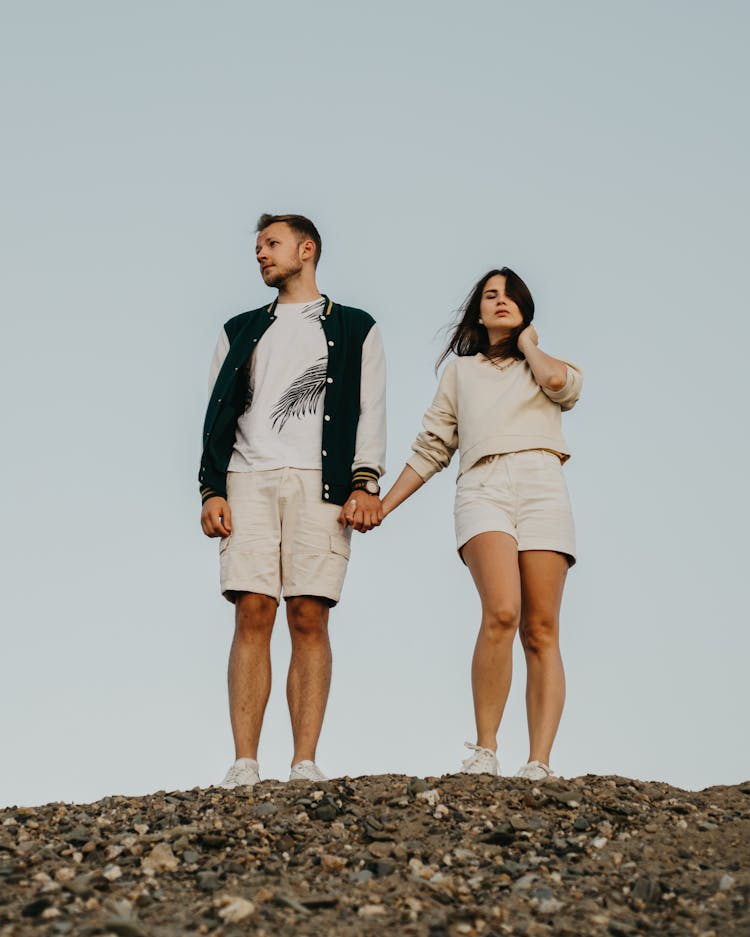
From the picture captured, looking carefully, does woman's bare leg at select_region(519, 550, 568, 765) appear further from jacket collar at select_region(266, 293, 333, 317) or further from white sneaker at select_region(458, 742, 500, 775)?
jacket collar at select_region(266, 293, 333, 317)

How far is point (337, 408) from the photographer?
7.79 metres

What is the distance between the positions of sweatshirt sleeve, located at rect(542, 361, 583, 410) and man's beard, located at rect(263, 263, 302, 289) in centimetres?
183

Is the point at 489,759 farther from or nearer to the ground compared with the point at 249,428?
nearer to the ground

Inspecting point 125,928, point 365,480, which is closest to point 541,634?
point 365,480

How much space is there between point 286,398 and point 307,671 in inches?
66.5

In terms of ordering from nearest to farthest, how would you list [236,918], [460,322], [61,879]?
A: [236,918]
[61,879]
[460,322]

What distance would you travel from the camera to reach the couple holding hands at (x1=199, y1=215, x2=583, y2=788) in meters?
7.20

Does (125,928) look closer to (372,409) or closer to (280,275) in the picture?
(372,409)

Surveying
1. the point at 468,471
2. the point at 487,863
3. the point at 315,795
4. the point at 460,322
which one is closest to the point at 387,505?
the point at 468,471

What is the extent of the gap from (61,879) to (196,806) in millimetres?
1170

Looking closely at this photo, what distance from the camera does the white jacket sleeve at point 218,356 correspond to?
27.2ft

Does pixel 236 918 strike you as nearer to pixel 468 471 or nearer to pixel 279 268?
pixel 468 471

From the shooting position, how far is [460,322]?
821cm

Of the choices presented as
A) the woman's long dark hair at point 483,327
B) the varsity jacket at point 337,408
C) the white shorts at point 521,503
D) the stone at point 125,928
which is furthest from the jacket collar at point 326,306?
the stone at point 125,928
